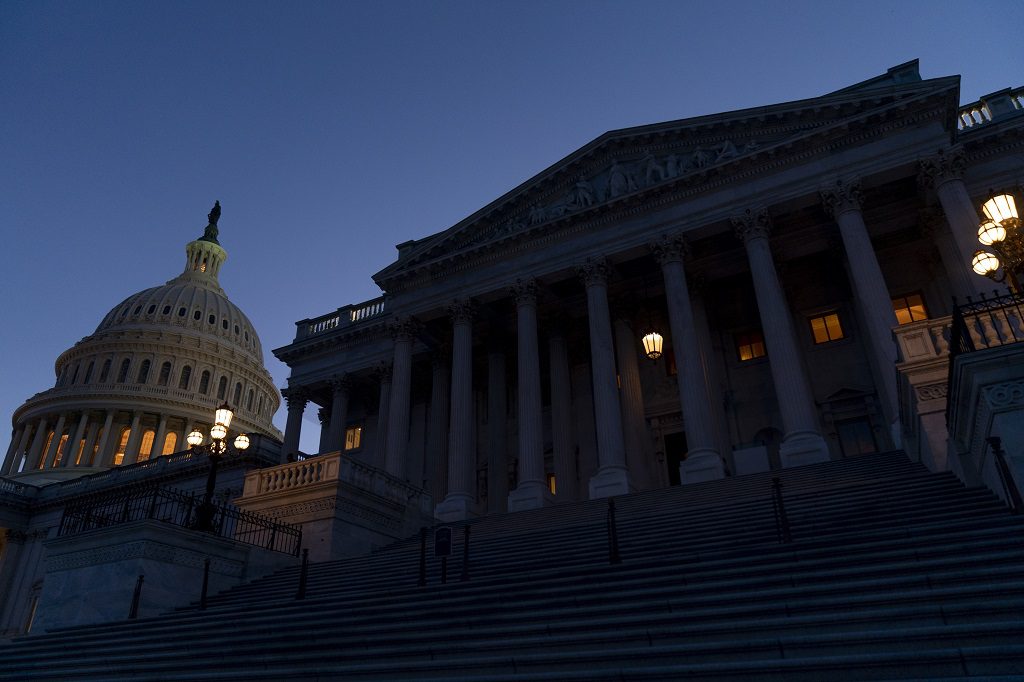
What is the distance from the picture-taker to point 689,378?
23891 millimetres

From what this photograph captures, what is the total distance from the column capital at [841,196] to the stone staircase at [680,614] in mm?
11805

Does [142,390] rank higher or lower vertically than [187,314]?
lower

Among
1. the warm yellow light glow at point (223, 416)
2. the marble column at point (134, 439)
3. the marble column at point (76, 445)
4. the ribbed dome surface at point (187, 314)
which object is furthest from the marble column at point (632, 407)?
the ribbed dome surface at point (187, 314)

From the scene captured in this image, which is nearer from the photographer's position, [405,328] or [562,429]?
[562,429]

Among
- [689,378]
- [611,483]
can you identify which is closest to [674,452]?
[689,378]

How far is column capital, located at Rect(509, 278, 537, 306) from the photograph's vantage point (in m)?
28.8

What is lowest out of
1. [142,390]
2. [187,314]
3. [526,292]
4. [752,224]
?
[752,224]

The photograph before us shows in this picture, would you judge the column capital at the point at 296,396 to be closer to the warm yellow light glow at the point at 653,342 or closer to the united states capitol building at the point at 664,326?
the united states capitol building at the point at 664,326

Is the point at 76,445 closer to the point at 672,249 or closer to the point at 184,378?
the point at 184,378

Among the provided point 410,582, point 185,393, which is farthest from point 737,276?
point 185,393

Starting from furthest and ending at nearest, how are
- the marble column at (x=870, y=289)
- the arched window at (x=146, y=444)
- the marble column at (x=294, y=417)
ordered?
the arched window at (x=146, y=444) → the marble column at (x=294, y=417) → the marble column at (x=870, y=289)

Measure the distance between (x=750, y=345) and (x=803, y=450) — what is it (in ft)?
33.1

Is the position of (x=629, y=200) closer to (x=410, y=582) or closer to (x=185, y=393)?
(x=410, y=582)

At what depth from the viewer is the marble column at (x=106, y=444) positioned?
73812 mm
